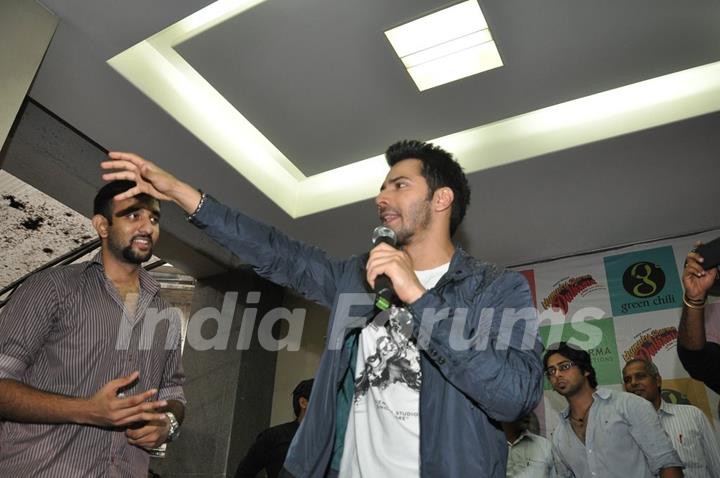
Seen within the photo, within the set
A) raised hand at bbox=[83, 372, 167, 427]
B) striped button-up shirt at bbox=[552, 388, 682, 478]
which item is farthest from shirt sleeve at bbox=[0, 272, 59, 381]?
striped button-up shirt at bbox=[552, 388, 682, 478]

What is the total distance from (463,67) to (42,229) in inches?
167

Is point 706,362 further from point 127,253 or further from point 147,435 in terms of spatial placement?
point 127,253

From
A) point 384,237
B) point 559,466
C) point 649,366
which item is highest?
point 649,366

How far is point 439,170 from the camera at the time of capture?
6.83 feet

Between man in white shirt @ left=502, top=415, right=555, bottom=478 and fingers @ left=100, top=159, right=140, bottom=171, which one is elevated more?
fingers @ left=100, top=159, right=140, bottom=171

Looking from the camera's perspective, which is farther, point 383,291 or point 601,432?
point 601,432

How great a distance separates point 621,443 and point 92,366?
9.05 feet

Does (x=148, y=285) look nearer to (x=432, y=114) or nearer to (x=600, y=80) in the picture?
(x=432, y=114)

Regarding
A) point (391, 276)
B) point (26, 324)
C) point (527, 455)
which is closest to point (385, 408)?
point (391, 276)

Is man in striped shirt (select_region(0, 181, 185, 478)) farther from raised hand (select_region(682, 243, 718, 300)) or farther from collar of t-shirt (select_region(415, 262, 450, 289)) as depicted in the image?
raised hand (select_region(682, 243, 718, 300))

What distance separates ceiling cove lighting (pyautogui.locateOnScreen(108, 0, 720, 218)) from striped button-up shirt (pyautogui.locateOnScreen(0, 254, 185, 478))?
166 cm

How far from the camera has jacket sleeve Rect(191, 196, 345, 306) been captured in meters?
1.64

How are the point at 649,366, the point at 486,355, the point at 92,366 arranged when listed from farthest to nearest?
1. the point at 649,366
2. the point at 92,366
3. the point at 486,355

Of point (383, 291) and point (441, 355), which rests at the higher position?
point (383, 291)
